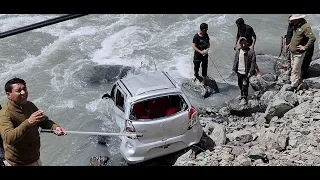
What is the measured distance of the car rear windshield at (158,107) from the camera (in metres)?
7.92

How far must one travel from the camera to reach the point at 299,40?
30.2 feet

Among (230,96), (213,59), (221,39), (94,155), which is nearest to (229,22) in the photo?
(221,39)

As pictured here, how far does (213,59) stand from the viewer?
14.2 meters

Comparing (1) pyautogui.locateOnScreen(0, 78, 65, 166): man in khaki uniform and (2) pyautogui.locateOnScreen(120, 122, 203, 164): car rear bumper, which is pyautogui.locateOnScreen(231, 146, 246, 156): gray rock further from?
(1) pyautogui.locateOnScreen(0, 78, 65, 166): man in khaki uniform

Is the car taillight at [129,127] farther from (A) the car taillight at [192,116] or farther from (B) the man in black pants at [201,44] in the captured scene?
(B) the man in black pants at [201,44]

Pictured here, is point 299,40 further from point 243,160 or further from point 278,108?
point 243,160

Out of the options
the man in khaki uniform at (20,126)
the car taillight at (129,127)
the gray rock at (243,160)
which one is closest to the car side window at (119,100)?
the car taillight at (129,127)

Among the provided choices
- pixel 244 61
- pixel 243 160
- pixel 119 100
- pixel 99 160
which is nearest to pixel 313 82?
pixel 244 61

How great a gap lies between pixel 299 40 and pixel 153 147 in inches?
156

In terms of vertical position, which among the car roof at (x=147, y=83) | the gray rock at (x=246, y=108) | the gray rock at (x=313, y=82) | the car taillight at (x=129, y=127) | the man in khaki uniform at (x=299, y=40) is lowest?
the gray rock at (x=246, y=108)

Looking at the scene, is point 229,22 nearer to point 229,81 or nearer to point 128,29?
point 128,29

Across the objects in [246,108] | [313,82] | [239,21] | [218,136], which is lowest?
[246,108]

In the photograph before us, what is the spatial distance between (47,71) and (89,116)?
11.6ft

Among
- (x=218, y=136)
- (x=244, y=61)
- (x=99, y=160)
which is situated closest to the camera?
(x=218, y=136)
